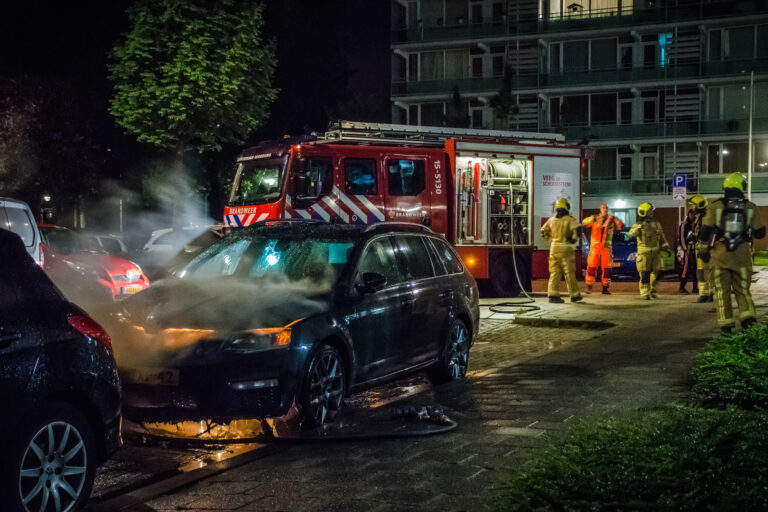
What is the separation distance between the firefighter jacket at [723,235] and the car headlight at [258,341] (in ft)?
19.9

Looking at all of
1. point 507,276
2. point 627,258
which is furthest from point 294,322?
point 627,258

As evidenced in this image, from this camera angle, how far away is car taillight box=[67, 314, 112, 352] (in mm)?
4641

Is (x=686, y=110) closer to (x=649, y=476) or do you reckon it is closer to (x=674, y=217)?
(x=674, y=217)

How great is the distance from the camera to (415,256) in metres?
8.41

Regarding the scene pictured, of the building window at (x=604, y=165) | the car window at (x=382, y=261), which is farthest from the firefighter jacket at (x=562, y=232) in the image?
the building window at (x=604, y=165)

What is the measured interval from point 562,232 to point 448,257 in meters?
7.61

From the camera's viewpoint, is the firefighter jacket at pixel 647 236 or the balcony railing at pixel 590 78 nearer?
the firefighter jacket at pixel 647 236

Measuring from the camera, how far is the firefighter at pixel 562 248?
52.9 feet

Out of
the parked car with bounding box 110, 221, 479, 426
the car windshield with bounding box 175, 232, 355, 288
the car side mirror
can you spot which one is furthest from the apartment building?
the car side mirror

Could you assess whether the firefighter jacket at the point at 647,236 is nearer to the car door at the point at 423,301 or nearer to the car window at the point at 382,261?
the car door at the point at 423,301

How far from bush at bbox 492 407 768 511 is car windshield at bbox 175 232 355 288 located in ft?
9.46

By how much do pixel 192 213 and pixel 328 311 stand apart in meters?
39.0

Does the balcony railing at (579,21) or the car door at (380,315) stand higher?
the balcony railing at (579,21)

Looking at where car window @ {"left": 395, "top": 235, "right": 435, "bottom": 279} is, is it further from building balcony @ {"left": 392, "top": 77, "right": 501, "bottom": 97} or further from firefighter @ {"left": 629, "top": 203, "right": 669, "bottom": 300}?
building balcony @ {"left": 392, "top": 77, "right": 501, "bottom": 97}
